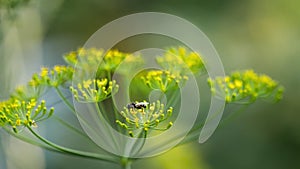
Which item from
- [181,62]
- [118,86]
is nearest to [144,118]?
[118,86]

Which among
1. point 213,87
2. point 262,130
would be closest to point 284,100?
point 262,130

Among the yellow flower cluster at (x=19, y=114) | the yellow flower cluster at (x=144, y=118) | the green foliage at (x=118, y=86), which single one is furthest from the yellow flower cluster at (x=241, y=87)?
the yellow flower cluster at (x=19, y=114)

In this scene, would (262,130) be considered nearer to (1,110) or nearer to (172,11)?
(172,11)

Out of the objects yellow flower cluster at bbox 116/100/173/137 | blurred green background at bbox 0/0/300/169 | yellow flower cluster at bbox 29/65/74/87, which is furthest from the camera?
blurred green background at bbox 0/0/300/169

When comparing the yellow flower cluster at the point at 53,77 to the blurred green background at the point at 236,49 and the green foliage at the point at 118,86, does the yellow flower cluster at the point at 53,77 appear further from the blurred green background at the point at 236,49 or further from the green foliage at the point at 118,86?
the blurred green background at the point at 236,49

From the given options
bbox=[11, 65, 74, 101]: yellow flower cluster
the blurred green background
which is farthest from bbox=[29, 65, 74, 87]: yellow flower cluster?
the blurred green background

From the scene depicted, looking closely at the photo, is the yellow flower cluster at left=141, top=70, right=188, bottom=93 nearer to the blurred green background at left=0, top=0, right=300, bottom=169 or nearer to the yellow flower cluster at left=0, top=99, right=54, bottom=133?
the yellow flower cluster at left=0, top=99, right=54, bottom=133
